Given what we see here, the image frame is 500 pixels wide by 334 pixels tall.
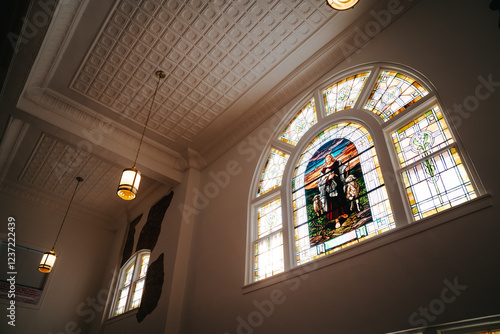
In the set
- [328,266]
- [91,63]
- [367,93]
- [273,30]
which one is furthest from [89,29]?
[328,266]

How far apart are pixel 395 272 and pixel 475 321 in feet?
2.99

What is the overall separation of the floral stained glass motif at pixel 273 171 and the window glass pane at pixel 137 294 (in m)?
4.12

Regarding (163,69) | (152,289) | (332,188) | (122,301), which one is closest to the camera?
(332,188)

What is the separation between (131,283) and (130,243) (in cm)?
150

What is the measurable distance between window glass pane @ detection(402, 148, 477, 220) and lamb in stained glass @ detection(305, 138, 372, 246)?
2.20ft

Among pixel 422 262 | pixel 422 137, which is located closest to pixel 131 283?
pixel 422 262

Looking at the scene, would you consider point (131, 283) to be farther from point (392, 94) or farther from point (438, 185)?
point (438, 185)

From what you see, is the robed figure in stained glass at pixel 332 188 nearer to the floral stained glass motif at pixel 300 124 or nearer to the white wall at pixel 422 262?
the white wall at pixel 422 262

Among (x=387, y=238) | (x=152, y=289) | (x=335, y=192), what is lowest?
(x=387, y=238)

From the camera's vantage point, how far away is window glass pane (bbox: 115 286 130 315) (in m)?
9.14

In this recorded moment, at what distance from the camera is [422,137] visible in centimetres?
451

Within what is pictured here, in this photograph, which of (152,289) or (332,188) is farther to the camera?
(152,289)

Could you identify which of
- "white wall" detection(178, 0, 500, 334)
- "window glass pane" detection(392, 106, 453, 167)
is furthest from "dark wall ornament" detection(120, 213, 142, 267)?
"window glass pane" detection(392, 106, 453, 167)

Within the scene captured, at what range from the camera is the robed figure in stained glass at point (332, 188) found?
5.11m
